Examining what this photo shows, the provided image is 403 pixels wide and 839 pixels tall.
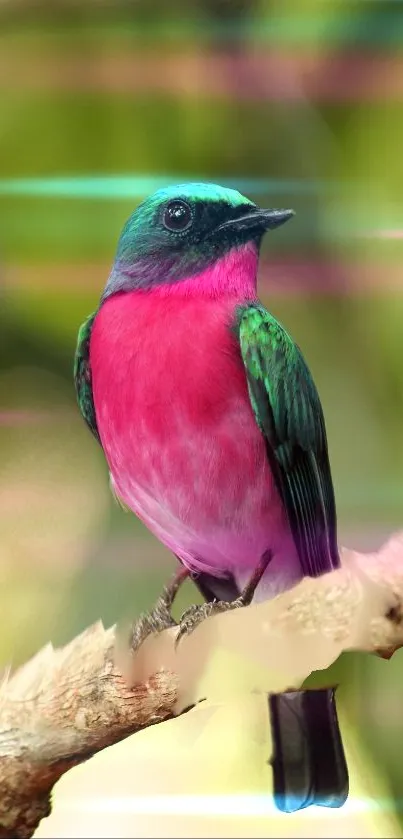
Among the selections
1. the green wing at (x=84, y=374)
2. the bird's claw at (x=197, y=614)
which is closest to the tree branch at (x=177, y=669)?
the bird's claw at (x=197, y=614)

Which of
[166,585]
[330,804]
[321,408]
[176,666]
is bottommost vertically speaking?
[330,804]

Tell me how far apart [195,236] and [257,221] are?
0.32 feet

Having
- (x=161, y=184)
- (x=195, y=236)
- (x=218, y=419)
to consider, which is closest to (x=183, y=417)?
(x=218, y=419)

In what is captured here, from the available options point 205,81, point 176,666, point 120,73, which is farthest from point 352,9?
point 176,666

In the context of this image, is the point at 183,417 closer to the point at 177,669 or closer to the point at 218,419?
the point at 218,419

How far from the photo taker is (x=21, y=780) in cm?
118

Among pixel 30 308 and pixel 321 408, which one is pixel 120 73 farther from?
pixel 321 408

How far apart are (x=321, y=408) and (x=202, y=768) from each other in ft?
2.03

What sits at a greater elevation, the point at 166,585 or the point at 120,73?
the point at 120,73

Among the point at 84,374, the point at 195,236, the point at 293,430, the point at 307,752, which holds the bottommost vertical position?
the point at 307,752

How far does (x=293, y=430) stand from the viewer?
1222 millimetres

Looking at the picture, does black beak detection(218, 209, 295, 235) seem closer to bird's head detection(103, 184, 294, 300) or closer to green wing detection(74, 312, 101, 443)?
bird's head detection(103, 184, 294, 300)

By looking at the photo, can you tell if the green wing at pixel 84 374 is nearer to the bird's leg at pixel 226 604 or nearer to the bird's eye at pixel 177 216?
the bird's eye at pixel 177 216

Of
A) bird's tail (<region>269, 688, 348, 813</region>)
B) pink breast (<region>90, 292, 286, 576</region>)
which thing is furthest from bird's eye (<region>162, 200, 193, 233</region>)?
bird's tail (<region>269, 688, 348, 813</region>)
